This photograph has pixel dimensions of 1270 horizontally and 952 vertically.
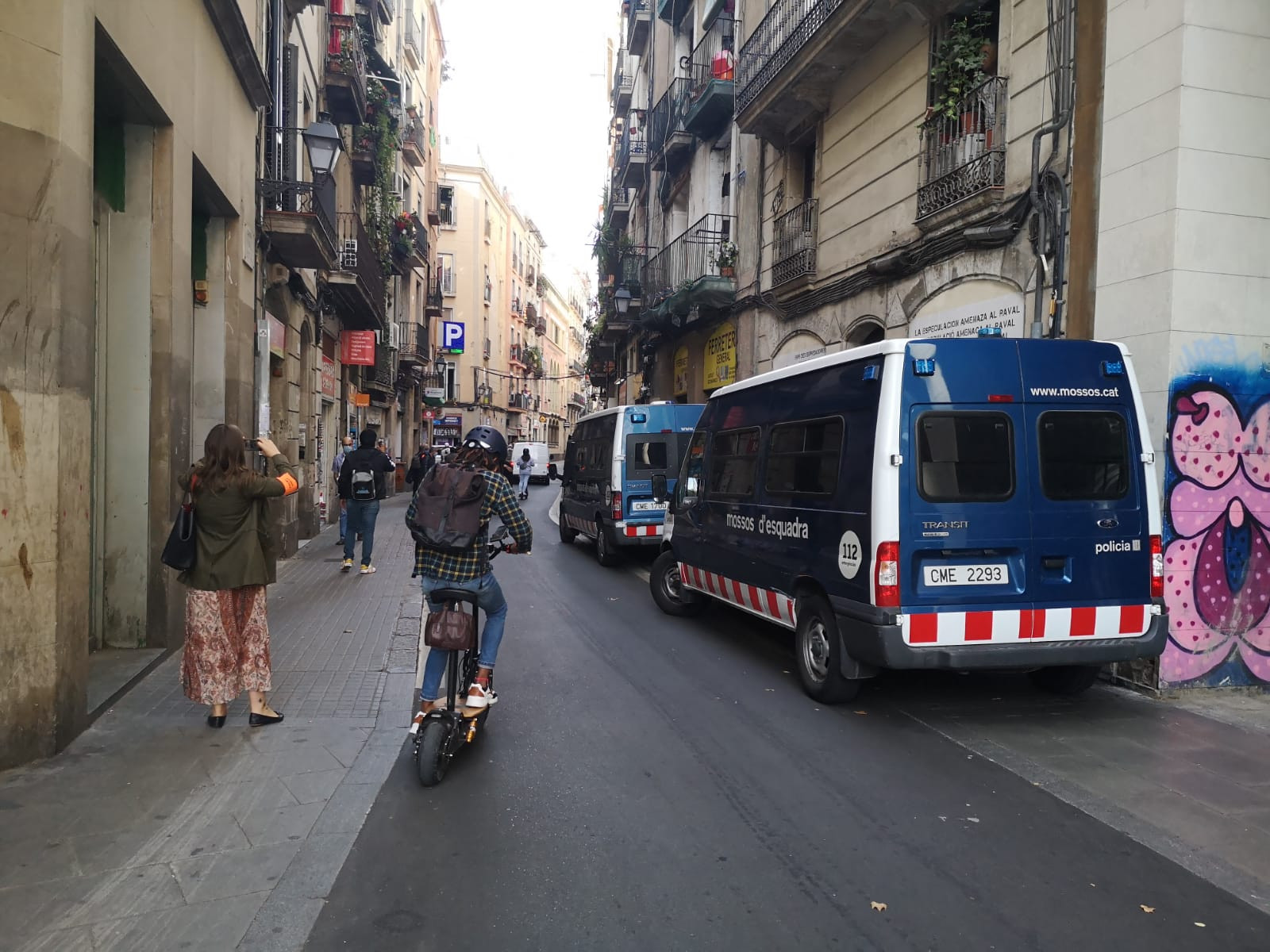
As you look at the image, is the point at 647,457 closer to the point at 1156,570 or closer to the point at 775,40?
the point at 775,40

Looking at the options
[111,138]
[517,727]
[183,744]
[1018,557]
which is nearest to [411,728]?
[517,727]

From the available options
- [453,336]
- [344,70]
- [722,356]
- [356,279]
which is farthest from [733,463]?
[453,336]

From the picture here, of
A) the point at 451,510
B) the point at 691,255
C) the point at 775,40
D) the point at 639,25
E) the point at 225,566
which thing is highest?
the point at 639,25

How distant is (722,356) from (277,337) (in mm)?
8722

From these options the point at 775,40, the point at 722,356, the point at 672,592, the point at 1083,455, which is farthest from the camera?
the point at 722,356

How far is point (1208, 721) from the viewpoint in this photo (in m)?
5.75

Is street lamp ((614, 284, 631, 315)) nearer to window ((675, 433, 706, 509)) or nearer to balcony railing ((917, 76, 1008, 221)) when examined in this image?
balcony railing ((917, 76, 1008, 221))

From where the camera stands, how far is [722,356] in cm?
1822

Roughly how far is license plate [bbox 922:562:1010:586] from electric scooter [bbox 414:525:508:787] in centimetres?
254

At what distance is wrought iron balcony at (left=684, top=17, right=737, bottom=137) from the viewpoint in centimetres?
1750

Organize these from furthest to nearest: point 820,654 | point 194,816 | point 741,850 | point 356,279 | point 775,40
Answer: point 356,279 → point 775,40 → point 820,654 → point 194,816 → point 741,850

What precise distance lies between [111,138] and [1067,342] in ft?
22.6

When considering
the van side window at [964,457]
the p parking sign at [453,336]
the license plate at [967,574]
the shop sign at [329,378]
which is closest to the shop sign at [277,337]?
the shop sign at [329,378]

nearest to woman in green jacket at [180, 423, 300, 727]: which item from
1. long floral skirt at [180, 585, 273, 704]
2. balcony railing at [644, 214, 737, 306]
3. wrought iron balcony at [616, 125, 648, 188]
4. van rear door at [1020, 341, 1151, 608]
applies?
long floral skirt at [180, 585, 273, 704]
